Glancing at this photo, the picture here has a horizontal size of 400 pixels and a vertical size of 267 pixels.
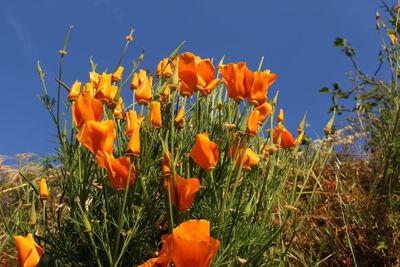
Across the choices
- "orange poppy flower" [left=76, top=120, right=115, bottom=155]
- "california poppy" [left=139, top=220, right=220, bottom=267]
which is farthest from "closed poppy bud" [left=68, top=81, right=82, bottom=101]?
"california poppy" [left=139, top=220, right=220, bottom=267]

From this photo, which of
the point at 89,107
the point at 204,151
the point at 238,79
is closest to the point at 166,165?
the point at 204,151

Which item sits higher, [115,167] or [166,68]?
[166,68]

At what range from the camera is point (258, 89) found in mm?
1375

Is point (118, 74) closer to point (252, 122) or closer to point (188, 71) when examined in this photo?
point (188, 71)

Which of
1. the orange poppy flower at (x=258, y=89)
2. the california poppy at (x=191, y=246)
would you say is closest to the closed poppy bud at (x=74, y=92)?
the orange poppy flower at (x=258, y=89)

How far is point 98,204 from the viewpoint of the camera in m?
1.46

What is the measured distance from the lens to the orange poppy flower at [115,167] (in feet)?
3.75

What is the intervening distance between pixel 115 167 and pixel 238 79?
48cm

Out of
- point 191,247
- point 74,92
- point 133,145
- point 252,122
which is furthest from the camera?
point 74,92

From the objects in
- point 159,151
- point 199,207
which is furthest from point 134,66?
point 199,207

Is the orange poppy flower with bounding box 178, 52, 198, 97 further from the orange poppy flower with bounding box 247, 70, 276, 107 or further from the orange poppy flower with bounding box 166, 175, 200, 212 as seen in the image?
the orange poppy flower with bounding box 166, 175, 200, 212

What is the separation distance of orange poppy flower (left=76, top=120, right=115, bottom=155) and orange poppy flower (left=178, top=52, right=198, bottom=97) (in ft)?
1.12

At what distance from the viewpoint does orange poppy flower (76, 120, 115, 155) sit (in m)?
1.15

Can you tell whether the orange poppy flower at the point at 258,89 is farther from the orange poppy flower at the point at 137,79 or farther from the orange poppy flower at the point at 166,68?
the orange poppy flower at the point at 137,79
